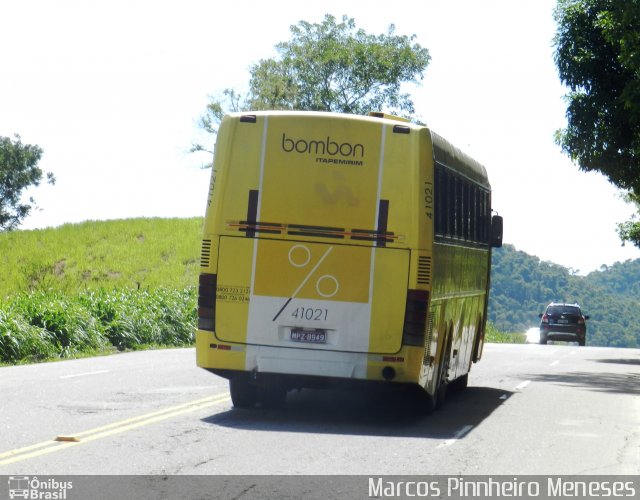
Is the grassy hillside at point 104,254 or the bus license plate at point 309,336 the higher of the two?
the grassy hillside at point 104,254

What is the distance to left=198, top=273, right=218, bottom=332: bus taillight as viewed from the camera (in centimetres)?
1341

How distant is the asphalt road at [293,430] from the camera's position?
33.2ft

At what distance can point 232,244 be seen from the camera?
1345 centimetres

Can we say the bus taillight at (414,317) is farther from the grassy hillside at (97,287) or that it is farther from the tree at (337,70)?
the tree at (337,70)

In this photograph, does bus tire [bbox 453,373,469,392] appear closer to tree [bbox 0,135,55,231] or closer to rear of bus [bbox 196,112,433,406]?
rear of bus [bbox 196,112,433,406]

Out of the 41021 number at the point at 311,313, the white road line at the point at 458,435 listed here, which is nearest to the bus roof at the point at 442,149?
the 41021 number at the point at 311,313

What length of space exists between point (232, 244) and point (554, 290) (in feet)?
451

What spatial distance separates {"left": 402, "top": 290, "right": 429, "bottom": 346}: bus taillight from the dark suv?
38459 mm

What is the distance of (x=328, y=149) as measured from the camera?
44.2 ft

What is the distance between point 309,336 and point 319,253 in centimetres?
90

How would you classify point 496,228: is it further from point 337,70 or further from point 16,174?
point 16,174

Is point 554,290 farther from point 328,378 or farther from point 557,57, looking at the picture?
point 328,378

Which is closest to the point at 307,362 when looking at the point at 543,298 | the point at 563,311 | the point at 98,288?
the point at 98,288

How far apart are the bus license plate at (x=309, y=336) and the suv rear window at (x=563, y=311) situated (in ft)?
127
